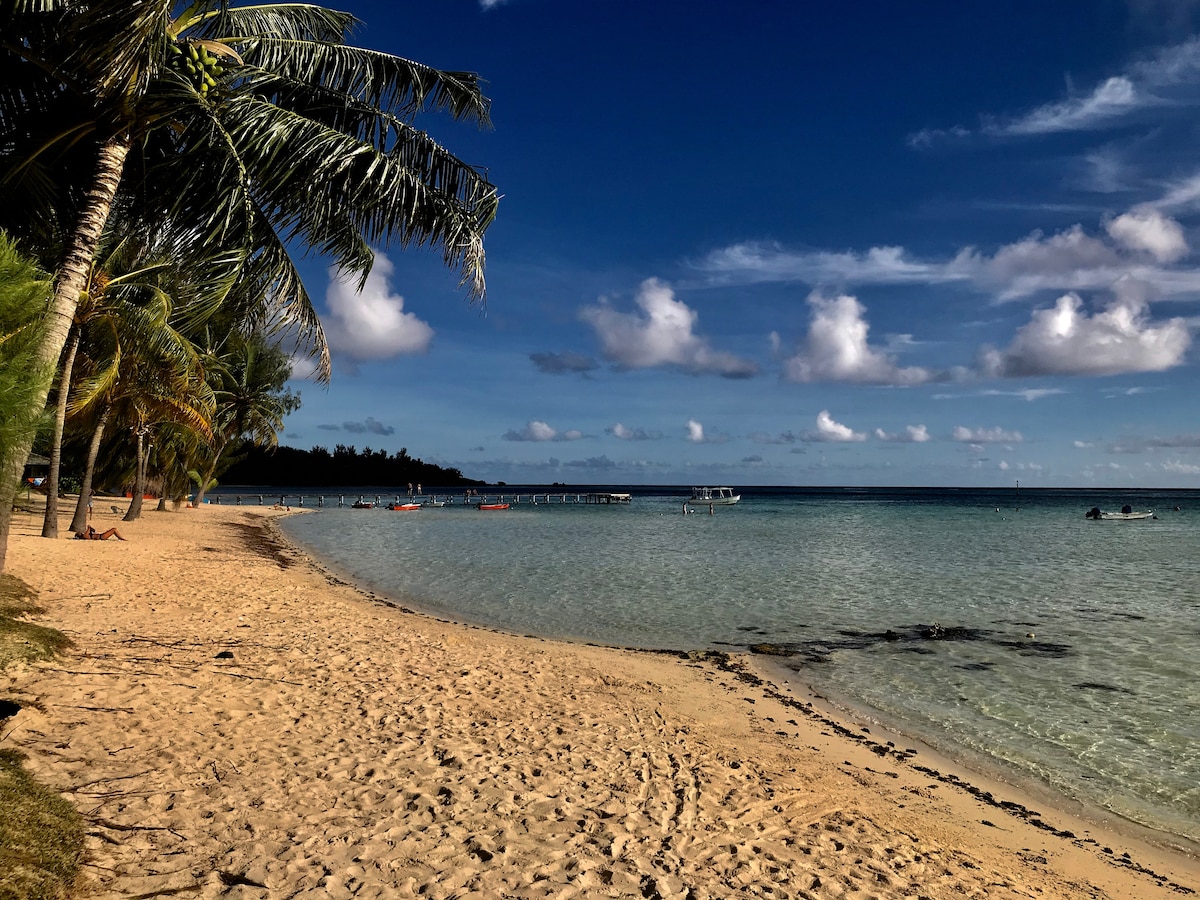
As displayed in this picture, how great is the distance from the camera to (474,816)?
15.4ft

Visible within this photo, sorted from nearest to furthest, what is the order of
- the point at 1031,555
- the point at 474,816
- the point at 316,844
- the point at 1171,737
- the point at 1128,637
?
the point at 316,844
the point at 474,816
the point at 1171,737
the point at 1128,637
the point at 1031,555

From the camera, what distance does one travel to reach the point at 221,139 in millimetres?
7598

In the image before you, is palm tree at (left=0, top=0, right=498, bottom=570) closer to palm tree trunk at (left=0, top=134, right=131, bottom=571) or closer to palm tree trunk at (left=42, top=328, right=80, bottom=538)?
palm tree trunk at (left=0, top=134, right=131, bottom=571)

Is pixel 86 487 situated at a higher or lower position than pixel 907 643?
higher

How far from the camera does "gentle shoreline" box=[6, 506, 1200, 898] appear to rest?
4.03 metres

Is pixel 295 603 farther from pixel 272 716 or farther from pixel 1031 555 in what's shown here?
pixel 1031 555

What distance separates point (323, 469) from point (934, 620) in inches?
6049

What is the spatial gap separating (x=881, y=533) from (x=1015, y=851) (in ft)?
130

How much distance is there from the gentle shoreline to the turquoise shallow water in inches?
58.6

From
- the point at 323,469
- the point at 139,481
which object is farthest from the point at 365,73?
the point at 323,469

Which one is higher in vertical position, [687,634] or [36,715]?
[36,715]

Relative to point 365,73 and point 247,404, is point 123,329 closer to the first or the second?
point 365,73

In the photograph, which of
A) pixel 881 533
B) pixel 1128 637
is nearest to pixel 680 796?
pixel 1128 637

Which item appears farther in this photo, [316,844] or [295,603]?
[295,603]
